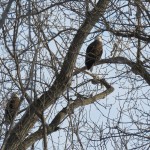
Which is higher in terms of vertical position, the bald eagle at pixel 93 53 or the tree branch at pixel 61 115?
the bald eagle at pixel 93 53

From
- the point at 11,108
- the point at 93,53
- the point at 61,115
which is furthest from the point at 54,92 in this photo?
the point at 93,53

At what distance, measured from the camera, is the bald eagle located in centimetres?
799

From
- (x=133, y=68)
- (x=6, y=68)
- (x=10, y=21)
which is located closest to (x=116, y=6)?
(x=133, y=68)

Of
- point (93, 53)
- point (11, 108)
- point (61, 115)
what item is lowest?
point (11, 108)

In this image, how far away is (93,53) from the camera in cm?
873

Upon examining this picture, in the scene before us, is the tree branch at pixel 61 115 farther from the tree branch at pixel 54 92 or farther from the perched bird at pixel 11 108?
the perched bird at pixel 11 108

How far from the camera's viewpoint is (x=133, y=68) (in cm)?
617

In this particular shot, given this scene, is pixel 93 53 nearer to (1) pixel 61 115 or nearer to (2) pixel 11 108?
(1) pixel 61 115

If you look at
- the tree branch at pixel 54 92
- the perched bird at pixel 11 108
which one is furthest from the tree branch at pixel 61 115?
the perched bird at pixel 11 108

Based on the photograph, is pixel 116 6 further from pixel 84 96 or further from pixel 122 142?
pixel 84 96

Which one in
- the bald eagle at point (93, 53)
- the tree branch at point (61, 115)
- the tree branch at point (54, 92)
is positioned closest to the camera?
the tree branch at point (54, 92)

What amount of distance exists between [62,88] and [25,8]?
6.62ft

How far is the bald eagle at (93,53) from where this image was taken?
7.99 meters

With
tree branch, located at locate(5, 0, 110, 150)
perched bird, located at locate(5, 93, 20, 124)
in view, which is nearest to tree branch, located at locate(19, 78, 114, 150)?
tree branch, located at locate(5, 0, 110, 150)
